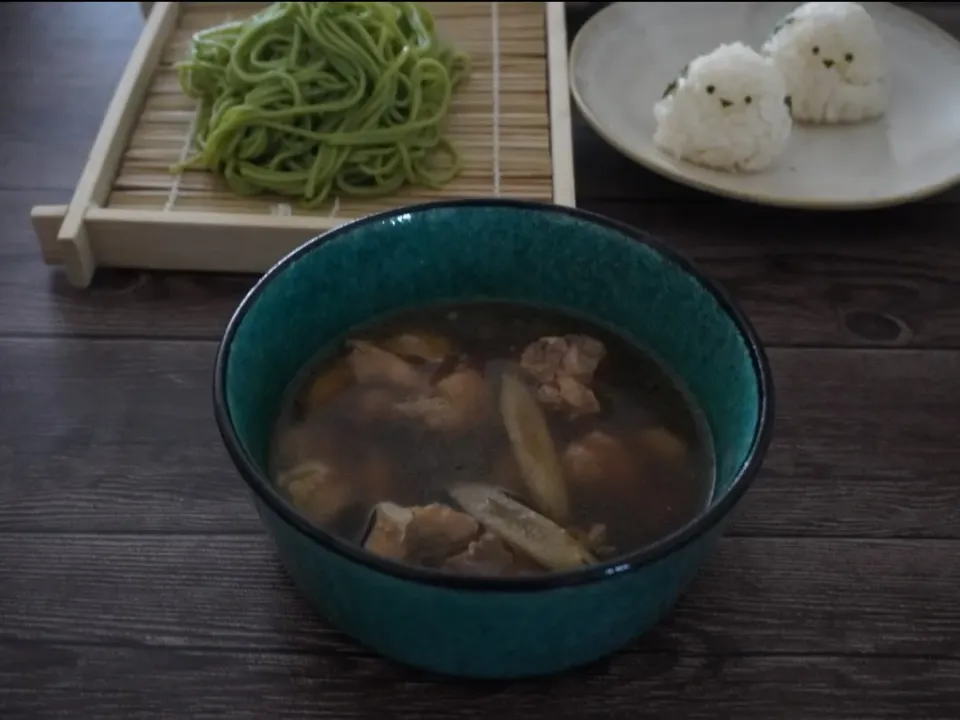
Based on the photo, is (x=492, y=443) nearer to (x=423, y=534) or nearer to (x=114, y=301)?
(x=423, y=534)

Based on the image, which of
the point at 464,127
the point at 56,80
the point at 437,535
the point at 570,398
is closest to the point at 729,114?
the point at 464,127

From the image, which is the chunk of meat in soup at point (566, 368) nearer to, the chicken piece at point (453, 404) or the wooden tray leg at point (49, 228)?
the chicken piece at point (453, 404)

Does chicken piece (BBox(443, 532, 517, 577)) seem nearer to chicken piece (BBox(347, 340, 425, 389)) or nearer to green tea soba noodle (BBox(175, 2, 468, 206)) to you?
chicken piece (BBox(347, 340, 425, 389))


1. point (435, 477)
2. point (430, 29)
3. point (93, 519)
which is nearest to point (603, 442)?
point (435, 477)

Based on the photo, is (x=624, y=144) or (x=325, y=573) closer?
(x=325, y=573)

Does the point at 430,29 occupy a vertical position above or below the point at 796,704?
above

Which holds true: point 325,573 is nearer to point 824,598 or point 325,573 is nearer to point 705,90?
point 824,598
